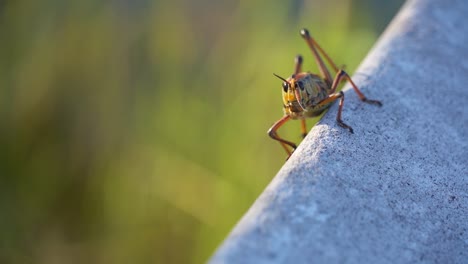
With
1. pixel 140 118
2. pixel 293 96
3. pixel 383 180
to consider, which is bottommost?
pixel 140 118

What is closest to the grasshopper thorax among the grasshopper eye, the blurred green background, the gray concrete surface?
the grasshopper eye

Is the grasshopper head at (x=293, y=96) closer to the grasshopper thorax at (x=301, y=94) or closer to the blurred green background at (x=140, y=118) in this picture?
the grasshopper thorax at (x=301, y=94)

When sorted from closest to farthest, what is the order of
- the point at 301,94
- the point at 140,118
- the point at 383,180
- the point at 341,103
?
1. the point at 383,180
2. the point at 341,103
3. the point at 301,94
4. the point at 140,118

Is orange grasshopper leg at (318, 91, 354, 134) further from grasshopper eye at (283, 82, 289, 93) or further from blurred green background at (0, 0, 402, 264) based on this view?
blurred green background at (0, 0, 402, 264)

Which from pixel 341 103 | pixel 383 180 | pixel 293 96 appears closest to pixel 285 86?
pixel 293 96

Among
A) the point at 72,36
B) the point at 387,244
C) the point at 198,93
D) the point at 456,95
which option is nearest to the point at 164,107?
the point at 198,93

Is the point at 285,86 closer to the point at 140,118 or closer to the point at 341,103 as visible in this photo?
the point at 341,103
